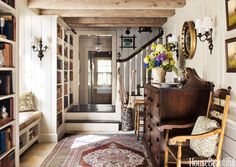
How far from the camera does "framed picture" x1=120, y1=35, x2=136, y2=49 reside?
7359 millimetres

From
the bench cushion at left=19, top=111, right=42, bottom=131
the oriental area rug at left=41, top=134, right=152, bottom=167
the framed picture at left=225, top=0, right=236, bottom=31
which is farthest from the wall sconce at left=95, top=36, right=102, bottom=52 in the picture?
the framed picture at left=225, top=0, right=236, bottom=31

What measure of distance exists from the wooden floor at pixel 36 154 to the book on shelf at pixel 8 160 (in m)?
0.61

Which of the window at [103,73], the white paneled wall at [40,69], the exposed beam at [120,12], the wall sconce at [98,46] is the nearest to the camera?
the white paneled wall at [40,69]

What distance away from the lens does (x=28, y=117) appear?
4.10m

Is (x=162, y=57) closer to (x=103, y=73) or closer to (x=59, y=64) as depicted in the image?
(x=59, y=64)

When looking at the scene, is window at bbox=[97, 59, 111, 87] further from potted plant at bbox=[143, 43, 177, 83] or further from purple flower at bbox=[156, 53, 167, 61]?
purple flower at bbox=[156, 53, 167, 61]

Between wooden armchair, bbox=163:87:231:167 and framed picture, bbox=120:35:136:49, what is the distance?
4662 mm

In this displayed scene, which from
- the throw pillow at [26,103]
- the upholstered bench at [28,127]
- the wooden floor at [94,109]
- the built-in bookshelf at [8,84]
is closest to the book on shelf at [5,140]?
the built-in bookshelf at [8,84]

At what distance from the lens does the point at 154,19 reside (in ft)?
19.8

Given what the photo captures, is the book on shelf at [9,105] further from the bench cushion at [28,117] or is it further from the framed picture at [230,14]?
the framed picture at [230,14]

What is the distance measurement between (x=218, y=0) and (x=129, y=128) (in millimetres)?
3525

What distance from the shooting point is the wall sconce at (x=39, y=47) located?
466 centimetres

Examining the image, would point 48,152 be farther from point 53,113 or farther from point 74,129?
point 74,129

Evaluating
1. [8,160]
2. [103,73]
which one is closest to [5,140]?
[8,160]
